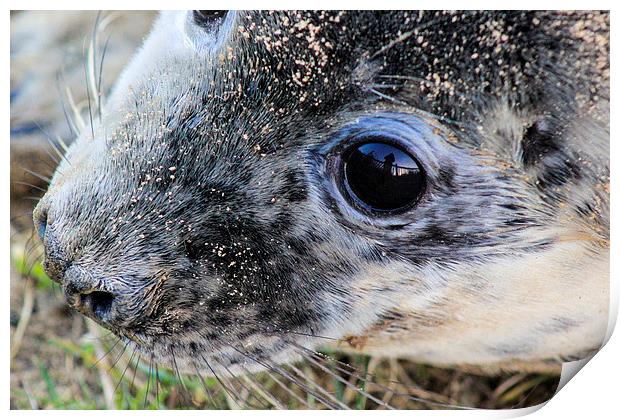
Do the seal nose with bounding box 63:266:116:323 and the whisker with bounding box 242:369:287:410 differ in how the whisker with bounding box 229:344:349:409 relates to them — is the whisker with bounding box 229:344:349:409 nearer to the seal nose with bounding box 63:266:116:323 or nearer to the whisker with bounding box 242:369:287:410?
the whisker with bounding box 242:369:287:410

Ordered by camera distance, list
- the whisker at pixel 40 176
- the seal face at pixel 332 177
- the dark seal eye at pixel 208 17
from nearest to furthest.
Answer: the seal face at pixel 332 177 → the dark seal eye at pixel 208 17 → the whisker at pixel 40 176

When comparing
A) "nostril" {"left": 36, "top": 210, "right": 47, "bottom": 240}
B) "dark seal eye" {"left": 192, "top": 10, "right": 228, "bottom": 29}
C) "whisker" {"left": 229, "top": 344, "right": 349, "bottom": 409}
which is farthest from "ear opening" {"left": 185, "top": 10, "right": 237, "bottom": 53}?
"whisker" {"left": 229, "top": 344, "right": 349, "bottom": 409}

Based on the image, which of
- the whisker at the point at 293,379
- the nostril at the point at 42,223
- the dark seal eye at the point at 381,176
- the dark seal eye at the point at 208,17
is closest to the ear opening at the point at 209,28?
the dark seal eye at the point at 208,17

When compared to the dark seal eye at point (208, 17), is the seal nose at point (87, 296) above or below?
below

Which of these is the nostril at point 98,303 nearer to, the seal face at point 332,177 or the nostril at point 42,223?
the seal face at point 332,177

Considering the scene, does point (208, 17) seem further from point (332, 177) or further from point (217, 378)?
point (217, 378)

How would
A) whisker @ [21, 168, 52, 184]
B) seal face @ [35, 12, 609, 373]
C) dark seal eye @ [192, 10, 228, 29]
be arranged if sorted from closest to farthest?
seal face @ [35, 12, 609, 373] < dark seal eye @ [192, 10, 228, 29] < whisker @ [21, 168, 52, 184]

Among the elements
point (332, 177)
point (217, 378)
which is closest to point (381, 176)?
point (332, 177)
